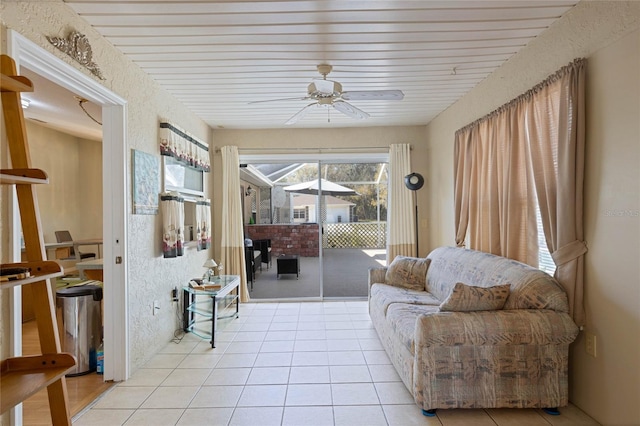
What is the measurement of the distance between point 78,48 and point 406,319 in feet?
9.65

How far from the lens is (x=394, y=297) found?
3.25 m

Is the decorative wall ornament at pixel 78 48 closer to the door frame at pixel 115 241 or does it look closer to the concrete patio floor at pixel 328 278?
the door frame at pixel 115 241

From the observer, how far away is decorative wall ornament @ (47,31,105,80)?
6.63 ft

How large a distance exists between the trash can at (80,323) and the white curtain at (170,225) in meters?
0.67

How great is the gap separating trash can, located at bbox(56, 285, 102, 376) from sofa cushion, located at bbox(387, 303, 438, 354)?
2496mm

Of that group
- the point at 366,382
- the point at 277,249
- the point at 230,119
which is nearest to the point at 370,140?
the point at 230,119

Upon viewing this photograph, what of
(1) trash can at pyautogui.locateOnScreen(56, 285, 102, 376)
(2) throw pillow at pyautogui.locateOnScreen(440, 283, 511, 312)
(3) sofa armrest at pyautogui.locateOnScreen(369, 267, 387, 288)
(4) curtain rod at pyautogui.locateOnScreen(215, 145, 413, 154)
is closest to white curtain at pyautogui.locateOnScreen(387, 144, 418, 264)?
(4) curtain rod at pyautogui.locateOnScreen(215, 145, 413, 154)

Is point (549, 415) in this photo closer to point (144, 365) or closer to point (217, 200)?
point (144, 365)

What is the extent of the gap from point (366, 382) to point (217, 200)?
11.5 feet

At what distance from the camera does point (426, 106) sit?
13.7 ft

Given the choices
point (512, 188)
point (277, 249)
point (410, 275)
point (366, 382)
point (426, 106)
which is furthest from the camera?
point (277, 249)

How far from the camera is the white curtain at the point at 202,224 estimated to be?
4148mm

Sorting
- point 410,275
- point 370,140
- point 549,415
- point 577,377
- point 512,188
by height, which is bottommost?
point 549,415

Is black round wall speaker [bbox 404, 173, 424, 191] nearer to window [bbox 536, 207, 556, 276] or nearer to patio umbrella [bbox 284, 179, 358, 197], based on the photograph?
patio umbrella [bbox 284, 179, 358, 197]
